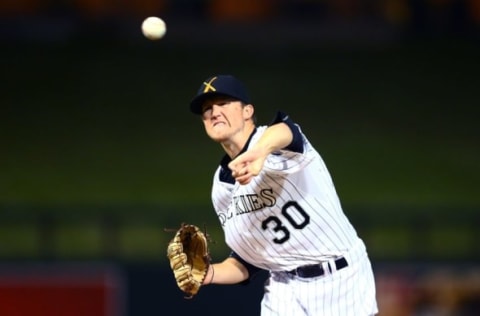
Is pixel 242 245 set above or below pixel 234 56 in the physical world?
below

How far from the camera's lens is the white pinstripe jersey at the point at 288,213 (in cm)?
535

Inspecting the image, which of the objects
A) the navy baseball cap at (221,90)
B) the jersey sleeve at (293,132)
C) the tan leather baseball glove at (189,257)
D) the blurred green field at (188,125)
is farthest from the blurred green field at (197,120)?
the jersey sleeve at (293,132)

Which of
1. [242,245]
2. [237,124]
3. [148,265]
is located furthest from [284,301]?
[148,265]

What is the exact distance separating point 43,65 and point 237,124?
455 inches

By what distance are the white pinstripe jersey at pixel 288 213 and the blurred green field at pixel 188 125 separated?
514cm

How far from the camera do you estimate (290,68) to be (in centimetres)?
1705

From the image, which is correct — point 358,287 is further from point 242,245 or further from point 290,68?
point 290,68

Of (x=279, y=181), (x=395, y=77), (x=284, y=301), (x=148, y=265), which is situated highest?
(x=395, y=77)

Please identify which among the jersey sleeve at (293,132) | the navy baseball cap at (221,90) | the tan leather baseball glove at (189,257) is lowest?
the tan leather baseball glove at (189,257)

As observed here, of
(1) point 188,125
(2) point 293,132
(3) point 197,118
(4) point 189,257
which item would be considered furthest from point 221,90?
(1) point 188,125

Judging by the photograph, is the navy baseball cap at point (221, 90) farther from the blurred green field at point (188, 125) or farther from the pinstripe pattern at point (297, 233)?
the blurred green field at point (188, 125)

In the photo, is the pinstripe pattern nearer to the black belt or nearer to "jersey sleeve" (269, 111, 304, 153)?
the black belt

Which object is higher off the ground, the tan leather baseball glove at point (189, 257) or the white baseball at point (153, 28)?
the white baseball at point (153, 28)

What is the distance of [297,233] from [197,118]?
33.5 ft
